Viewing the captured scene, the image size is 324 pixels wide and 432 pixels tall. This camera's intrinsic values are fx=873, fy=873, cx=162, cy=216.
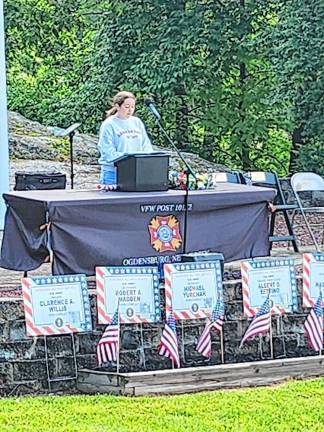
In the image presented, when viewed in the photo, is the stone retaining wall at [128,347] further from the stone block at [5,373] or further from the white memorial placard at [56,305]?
the white memorial placard at [56,305]

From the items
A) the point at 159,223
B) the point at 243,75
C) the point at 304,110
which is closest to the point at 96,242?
the point at 159,223

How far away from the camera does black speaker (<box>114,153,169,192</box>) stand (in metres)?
5.38

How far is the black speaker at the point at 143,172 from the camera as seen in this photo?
538cm

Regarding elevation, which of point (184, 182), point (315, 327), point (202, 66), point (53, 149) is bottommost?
point (315, 327)

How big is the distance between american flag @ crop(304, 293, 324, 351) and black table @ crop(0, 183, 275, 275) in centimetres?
70

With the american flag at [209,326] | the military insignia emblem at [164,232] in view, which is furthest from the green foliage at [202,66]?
the american flag at [209,326]

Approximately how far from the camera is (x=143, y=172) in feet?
17.9

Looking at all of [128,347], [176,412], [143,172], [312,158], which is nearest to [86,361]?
[128,347]

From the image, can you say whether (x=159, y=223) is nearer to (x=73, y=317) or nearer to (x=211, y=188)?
(x=211, y=188)

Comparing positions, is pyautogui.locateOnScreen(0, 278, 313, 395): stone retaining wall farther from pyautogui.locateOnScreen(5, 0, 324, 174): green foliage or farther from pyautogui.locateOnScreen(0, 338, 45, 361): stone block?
pyautogui.locateOnScreen(5, 0, 324, 174): green foliage

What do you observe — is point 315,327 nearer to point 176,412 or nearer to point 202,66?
point 176,412

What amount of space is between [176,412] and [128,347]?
112 centimetres

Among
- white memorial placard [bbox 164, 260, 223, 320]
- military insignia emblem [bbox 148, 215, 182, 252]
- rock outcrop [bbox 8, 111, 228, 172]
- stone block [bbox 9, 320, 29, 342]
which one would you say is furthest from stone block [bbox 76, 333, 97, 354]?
rock outcrop [bbox 8, 111, 228, 172]

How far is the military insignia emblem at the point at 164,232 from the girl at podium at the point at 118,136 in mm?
583
